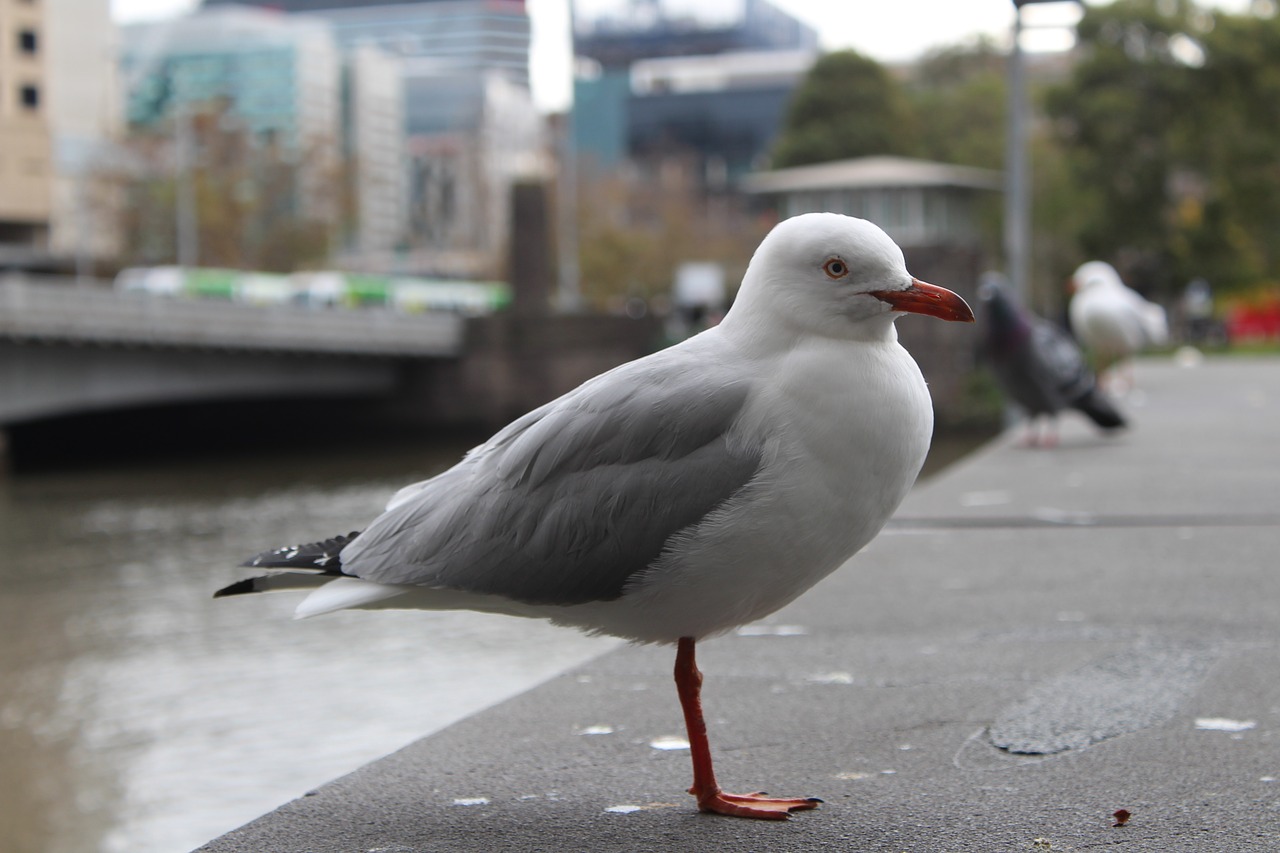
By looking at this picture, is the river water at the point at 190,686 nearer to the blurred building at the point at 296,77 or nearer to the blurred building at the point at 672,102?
the blurred building at the point at 296,77

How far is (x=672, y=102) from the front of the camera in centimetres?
11912

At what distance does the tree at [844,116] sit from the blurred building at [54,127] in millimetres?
25625

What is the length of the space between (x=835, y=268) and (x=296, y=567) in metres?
1.22

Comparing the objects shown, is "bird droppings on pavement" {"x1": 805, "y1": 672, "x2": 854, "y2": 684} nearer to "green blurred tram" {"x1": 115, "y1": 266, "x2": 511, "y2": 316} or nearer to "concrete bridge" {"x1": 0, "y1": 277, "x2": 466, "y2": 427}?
"concrete bridge" {"x1": 0, "y1": 277, "x2": 466, "y2": 427}

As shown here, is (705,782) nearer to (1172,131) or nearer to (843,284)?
(843,284)

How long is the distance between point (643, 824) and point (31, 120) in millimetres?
62082

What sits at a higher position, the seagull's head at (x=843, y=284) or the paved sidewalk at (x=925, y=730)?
the seagull's head at (x=843, y=284)

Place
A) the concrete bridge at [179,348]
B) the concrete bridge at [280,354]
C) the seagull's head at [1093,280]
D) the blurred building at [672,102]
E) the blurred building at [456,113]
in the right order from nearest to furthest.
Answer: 1. the seagull's head at [1093,280]
2. the concrete bridge at [179,348]
3. the concrete bridge at [280,354]
4. the blurred building at [456,113]
5. the blurred building at [672,102]

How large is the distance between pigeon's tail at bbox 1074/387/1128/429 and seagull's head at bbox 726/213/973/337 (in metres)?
8.86

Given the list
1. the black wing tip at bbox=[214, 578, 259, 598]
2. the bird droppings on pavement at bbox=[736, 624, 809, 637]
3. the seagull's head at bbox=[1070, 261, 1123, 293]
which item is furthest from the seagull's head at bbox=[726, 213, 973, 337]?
the seagull's head at bbox=[1070, 261, 1123, 293]

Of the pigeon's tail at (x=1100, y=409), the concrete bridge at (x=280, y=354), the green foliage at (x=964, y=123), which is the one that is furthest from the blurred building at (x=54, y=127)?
the pigeon's tail at (x=1100, y=409)

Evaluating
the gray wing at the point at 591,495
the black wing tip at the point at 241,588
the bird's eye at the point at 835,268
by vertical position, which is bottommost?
the black wing tip at the point at 241,588

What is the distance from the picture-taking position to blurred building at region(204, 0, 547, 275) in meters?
69.4

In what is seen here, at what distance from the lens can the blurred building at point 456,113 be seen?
69.4 metres
